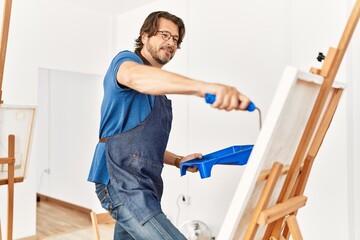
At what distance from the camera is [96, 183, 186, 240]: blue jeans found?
1.18m

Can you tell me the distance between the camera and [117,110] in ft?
4.29

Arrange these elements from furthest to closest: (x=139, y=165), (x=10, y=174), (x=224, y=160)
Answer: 1. (x=10, y=174)
2. (x=224, y=160)
3. (x=139, y=165)

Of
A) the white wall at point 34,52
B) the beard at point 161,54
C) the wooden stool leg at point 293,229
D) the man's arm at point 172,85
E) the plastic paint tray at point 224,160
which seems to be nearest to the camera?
the man's arm at point 172,85

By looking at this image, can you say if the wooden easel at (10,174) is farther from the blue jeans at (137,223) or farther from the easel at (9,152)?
the blue jeans at (137,223)

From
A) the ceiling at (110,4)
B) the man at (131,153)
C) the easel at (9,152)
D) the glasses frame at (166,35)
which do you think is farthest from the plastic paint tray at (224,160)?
the ceiling at (110,4)

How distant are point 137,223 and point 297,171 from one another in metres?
0.58

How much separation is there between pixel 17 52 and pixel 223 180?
2391mm

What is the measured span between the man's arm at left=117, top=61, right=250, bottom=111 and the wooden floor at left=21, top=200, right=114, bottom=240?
113 inches

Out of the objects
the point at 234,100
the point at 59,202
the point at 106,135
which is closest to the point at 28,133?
the point at 106,135

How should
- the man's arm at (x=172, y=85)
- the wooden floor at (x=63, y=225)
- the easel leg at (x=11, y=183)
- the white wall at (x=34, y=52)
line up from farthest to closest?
1. the wooden floor at (x=63, y=225)
2. the white wall at (x=34, y=52)
3. the easel leg at (x=11, y=183)
4. the man's arm at (x=172, y=85)

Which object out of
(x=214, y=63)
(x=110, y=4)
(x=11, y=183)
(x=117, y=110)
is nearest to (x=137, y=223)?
(x=117, y=110)

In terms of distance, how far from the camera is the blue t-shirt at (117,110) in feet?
4.07

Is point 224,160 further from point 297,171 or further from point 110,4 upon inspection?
point 110,4

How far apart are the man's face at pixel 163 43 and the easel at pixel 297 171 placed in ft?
2.23
